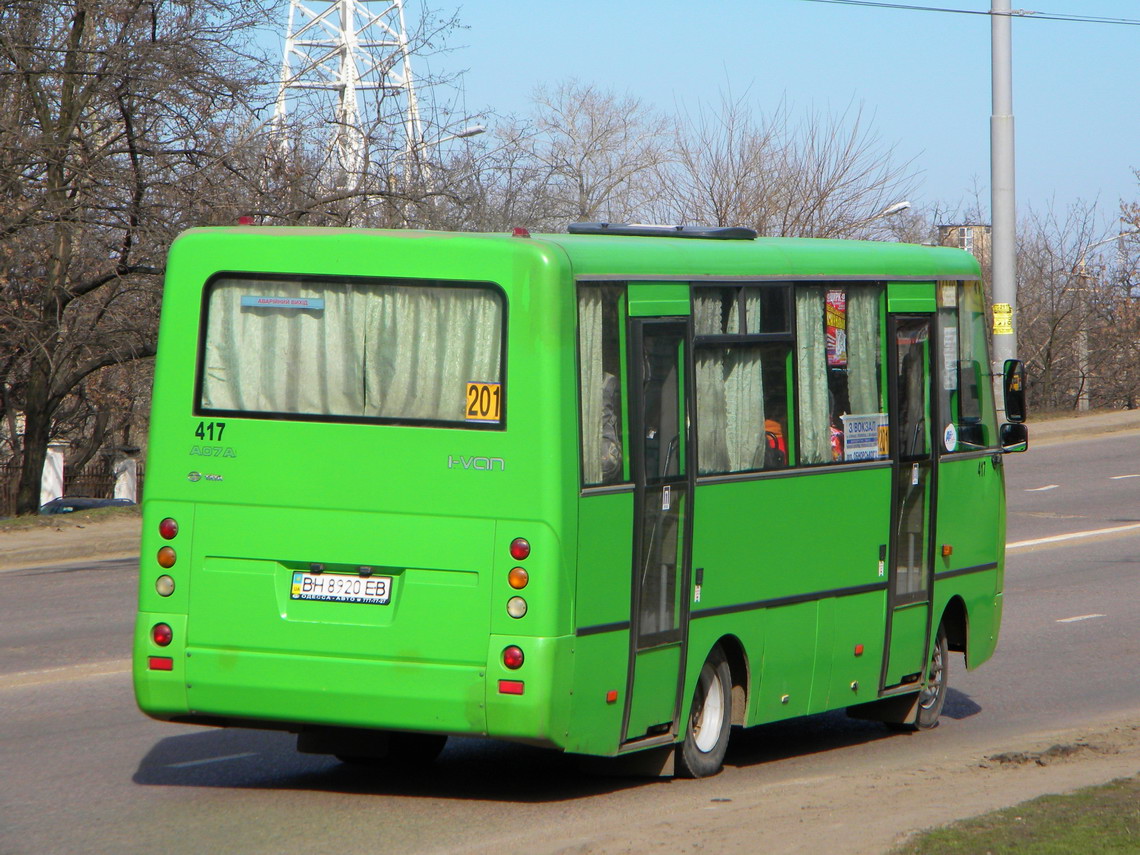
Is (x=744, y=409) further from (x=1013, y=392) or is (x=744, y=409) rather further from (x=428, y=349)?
(x=1013, y=392)

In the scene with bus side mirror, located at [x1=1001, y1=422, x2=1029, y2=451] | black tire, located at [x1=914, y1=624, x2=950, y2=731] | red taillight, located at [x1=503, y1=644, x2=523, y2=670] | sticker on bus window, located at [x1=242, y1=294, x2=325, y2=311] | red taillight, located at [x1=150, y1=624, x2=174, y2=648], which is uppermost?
sticker on bus window, located at [x1=242, y1=294, x2=325, y2=311]

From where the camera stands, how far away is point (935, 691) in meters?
10.0

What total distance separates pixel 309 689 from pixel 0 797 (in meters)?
1.56

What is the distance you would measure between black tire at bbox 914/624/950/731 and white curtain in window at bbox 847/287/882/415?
177 cm

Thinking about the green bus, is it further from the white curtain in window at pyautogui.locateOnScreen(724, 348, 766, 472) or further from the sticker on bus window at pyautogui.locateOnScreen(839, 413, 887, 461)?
the sticker on bus window at pyautogui.locateOnScreen(839, 413, 887, 461)

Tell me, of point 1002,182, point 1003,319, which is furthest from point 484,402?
point 1002,182

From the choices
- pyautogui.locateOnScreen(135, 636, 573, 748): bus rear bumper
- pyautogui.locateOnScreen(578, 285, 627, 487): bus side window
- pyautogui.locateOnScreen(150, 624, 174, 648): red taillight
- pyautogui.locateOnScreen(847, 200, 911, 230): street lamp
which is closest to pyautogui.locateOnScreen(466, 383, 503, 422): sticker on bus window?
pyautogui.locateOnScreen(578, 285, 627, 487): bus side window

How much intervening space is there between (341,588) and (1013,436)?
5.17 metres

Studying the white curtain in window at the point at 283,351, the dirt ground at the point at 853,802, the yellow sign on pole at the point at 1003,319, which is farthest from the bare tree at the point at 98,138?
the dirt ground at the point at 853,802

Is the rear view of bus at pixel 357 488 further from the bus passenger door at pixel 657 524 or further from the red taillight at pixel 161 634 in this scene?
the bus passenger door at pixel 657 524

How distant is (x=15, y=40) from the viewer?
19.0 meters

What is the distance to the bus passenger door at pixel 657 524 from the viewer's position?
7340 millimetres

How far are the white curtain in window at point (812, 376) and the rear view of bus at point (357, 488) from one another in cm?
200

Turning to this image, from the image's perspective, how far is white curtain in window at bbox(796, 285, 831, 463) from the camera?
8.48 meters
